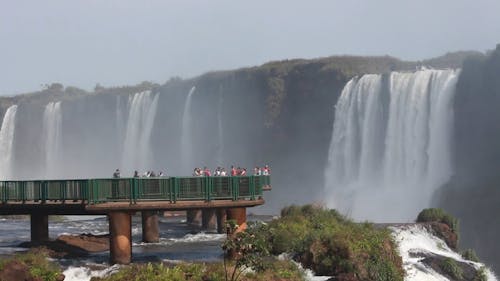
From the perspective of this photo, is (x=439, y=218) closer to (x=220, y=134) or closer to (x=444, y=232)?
(x=444, y=232)

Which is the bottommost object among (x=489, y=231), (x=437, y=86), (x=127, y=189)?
(x=489, y=231)

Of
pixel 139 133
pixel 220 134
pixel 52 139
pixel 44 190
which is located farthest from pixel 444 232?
pixel 52 139

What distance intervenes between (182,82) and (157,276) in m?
80.3

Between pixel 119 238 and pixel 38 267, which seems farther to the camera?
pixel 119 238

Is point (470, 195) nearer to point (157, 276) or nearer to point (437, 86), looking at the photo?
point (437, 86)

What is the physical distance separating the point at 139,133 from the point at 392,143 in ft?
131

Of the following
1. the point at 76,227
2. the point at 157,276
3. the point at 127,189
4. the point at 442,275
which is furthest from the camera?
the point at 76,227

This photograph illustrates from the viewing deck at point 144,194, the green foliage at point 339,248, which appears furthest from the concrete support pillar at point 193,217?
the viewing deck at point 144,194

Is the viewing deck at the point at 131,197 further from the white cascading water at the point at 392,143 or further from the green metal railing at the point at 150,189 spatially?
the white cascading water at the point at 392,143

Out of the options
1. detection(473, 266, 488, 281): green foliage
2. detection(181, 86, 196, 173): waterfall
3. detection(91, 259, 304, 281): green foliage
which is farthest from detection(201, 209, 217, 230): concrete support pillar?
detection(181, 86, 196, 173): waterfall

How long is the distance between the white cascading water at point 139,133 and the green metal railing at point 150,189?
6792 cm

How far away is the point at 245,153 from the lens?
299 ft

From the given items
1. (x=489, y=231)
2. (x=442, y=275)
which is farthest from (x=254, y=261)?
(x=489, y=231)

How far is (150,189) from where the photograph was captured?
89.1 ft
